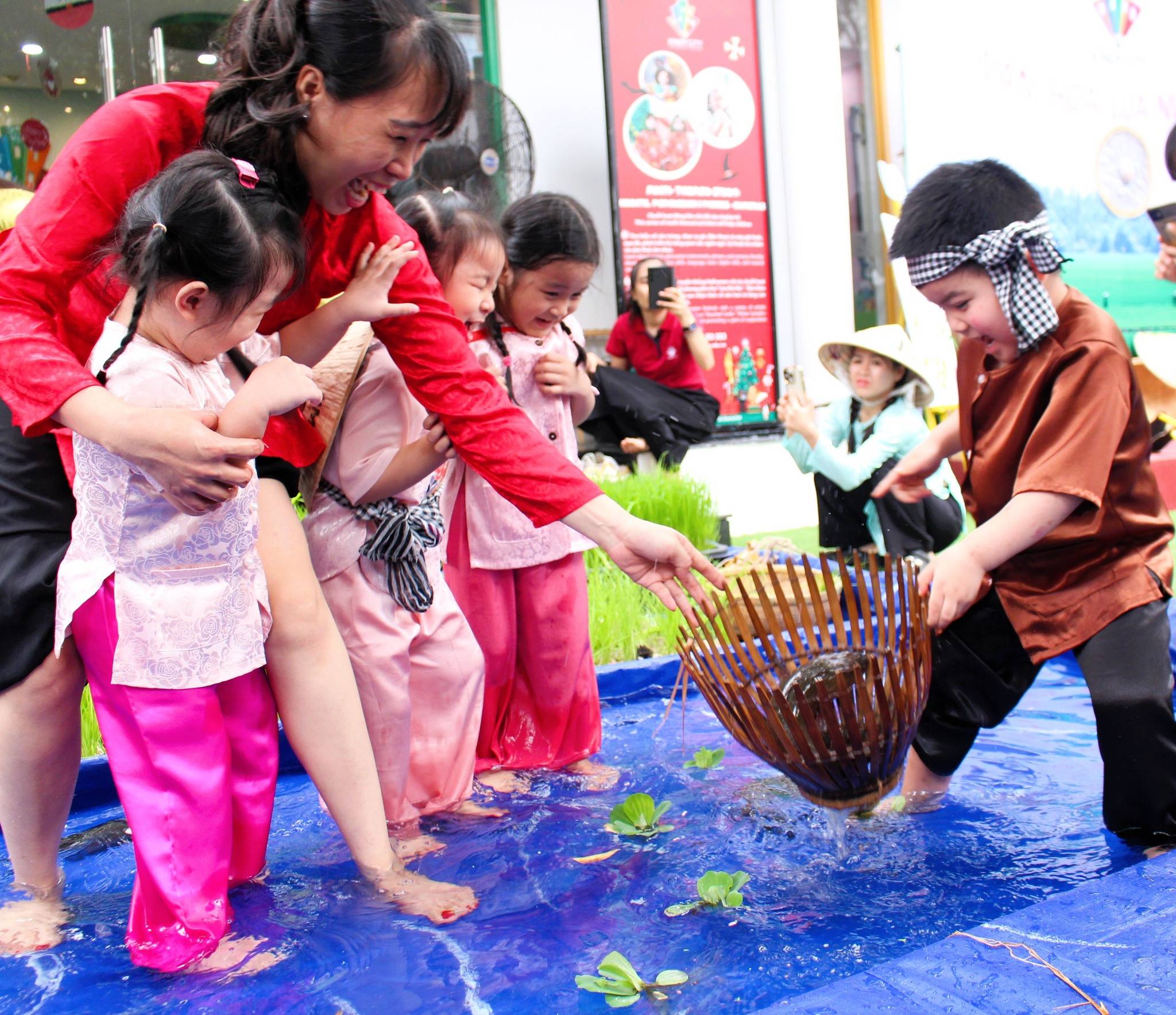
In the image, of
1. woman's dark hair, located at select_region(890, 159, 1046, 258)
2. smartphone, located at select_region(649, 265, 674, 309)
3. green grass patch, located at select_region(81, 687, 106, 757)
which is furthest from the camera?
smartphone, located at select_region(649, 265, 674, 309)

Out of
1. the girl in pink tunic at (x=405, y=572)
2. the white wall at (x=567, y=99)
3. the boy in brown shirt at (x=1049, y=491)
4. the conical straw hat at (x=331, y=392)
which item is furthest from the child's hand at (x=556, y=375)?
the white wall at (x=567, y=99)

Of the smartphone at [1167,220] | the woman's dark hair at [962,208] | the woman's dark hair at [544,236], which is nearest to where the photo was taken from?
the woman's dark hair at [962,208]

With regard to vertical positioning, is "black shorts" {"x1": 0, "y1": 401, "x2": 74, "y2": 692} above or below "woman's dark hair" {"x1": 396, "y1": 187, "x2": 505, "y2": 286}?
below

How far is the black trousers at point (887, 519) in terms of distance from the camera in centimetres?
444

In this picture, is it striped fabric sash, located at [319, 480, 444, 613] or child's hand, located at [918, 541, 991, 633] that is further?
striped fabric sash, located at [319, 480, 444, 613]

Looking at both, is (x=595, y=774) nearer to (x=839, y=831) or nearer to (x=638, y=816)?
(x=638, y=816)

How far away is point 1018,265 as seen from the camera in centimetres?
218

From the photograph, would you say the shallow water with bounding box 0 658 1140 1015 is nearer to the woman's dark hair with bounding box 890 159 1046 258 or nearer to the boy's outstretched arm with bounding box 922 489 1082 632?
the boy's outstretched arm with bounding box 922 489 1082 632

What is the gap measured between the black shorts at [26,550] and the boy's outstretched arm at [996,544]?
64.4 inches

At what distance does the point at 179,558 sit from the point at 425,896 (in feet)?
2.56

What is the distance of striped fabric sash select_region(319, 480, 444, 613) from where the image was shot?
241 cm

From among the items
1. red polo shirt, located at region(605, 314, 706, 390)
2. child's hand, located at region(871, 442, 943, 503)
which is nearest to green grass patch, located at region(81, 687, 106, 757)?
child's hand, located at region(871, 442, 943, 503)

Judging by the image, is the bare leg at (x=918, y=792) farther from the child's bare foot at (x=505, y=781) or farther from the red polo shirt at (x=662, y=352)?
the red polo shirt at (x=662, y=352)

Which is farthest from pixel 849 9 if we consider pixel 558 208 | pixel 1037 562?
pixel 1037 562
